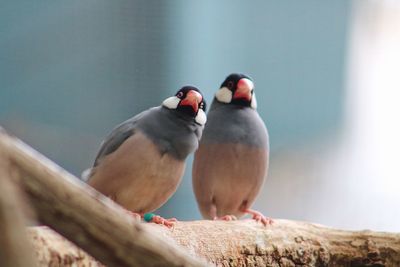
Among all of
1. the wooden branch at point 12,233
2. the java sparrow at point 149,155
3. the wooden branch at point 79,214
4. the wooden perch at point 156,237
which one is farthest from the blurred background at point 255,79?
the wooden branch at point 12,233

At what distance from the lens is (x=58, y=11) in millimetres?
2441

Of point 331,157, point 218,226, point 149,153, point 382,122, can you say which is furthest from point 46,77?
point 382,122

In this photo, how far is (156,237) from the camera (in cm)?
110

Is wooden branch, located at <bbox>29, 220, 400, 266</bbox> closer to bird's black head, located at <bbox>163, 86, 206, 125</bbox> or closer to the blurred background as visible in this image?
bird's black head, located at <bbox>163, 86, 206, 125</bbox>

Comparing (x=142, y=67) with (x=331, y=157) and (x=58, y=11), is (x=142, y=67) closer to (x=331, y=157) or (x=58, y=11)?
(x=58, y=11)

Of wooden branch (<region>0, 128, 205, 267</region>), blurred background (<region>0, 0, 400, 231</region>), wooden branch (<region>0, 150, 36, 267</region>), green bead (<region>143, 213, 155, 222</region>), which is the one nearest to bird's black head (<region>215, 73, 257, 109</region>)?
blurred background (<region>0, 0, 400, 231</region>)

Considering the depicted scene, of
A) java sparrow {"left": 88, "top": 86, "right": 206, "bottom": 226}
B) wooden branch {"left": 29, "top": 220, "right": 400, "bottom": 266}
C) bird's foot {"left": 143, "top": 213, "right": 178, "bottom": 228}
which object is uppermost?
java sparrow {"left": 88, "top": 86, "right": 206, "bottom": 226}

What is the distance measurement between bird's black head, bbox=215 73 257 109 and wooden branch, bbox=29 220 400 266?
1.47 ft

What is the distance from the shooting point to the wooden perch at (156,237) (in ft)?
3.34

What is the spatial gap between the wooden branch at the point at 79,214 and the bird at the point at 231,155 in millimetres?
1191

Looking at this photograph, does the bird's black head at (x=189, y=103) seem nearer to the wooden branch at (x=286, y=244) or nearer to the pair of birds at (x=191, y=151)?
the pair of birds at (x=191, y=151)

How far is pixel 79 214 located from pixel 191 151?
40.1 inches

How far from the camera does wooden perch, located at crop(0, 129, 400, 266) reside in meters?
1.02

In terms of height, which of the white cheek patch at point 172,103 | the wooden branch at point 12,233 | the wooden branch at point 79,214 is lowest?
the white cheek patch at point 172,103
